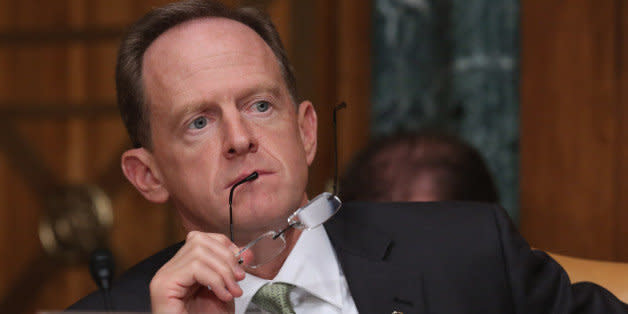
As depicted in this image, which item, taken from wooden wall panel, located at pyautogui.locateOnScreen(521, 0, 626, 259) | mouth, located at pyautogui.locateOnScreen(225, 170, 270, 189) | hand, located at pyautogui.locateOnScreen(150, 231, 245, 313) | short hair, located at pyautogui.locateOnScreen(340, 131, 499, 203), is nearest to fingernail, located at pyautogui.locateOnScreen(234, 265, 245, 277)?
hand, located at pyautogui.locateOnScreen(150, 231, 245, 313)

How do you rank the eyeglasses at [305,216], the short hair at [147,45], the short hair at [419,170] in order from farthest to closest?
the short hair at [419,170] < the short hair at [147,45] < the eyeglasses at [305,216]

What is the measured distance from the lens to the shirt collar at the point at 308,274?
1632mm

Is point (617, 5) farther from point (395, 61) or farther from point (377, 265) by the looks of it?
point (377, 265)

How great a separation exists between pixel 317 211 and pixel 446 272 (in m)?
0.39

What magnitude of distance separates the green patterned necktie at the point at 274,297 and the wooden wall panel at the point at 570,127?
159 centimetres

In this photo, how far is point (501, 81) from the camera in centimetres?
303

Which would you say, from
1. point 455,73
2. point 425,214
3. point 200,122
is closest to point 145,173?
point 200,122

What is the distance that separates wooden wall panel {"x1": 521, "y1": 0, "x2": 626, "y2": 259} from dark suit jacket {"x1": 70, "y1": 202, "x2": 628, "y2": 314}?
3.95 feet

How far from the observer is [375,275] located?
1664 millimetres

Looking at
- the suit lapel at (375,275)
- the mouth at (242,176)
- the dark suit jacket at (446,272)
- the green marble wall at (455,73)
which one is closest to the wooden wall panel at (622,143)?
the green marble wall at (455,73)

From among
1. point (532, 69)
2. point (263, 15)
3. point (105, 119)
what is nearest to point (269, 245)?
point (263, 15)

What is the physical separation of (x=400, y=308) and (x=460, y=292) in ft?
0.47

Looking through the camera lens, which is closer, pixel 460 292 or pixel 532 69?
pixel 460 292

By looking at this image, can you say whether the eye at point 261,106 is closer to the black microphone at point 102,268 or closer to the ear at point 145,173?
the ear at point 145,173
